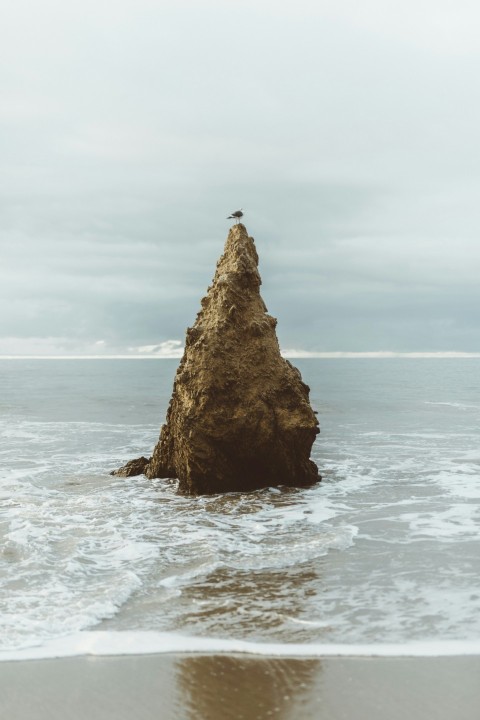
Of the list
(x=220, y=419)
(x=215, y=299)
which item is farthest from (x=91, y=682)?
(x=215, y=299)

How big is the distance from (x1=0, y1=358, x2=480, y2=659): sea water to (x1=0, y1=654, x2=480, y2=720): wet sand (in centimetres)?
32

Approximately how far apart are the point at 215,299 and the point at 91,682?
10703mm

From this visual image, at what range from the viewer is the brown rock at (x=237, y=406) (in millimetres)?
13844

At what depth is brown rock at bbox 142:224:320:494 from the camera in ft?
45.4

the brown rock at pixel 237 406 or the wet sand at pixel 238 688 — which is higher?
the brown rock at pixel 237 406

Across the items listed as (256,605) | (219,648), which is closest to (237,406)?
(256,605)

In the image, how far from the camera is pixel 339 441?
23.6 m

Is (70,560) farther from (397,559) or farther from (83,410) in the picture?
(83,410)

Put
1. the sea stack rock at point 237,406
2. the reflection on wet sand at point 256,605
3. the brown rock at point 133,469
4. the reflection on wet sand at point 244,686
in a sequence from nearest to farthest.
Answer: the reflection on wet sand at point 244,686 < the reflection on wet sand at point 256,605 < the sea stack rock at point 237,406 < the brown rock at point 133,469

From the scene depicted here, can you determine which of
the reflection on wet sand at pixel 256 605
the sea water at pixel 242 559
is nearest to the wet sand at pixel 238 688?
the sea water at pixel 242 559

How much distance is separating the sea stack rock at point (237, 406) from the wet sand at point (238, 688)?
771 cm

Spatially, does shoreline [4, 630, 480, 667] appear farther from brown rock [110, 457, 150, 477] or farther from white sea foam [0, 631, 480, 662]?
brown rock [110, 457, 150, 477]

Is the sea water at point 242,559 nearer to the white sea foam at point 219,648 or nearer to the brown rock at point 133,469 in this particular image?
the white sea foam at point 219,648

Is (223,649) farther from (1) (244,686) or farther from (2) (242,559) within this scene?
(2) (242,559)
